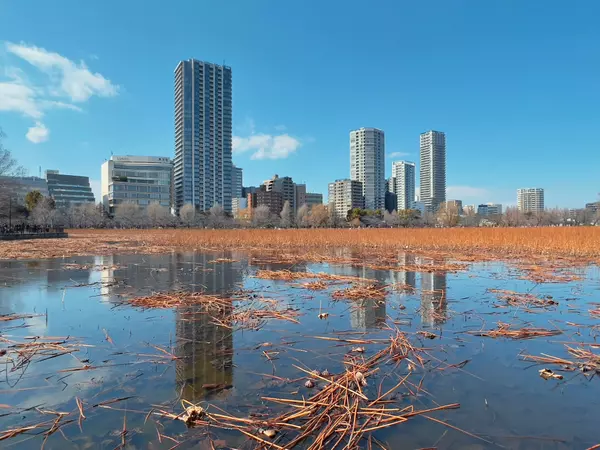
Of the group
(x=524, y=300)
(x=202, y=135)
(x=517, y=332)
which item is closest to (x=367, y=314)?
(x=517, y=332)

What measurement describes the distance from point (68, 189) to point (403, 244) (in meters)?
154

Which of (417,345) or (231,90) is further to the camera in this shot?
(231,90)

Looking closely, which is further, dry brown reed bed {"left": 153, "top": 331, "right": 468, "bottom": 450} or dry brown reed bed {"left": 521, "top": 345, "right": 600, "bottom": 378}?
dry brown reed bed {"left": 521, "top": 345, "right": 600, "bottom": 378}

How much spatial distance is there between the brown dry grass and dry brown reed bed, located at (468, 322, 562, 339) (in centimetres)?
1331

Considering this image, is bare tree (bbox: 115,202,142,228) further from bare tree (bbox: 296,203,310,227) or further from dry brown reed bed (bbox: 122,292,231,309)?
dry brown reed bed (bbox: 122,292,231,309)

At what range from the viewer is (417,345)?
452 centimetres

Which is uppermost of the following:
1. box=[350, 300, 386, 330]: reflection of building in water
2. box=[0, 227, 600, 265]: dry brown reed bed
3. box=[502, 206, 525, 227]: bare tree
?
box=[502, 206, 525, 227]: bare tree

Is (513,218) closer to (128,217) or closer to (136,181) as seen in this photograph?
(128,217)

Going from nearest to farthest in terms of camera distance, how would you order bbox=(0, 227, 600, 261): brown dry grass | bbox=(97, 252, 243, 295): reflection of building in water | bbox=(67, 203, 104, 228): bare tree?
bbox=(97, 252, 243, 295): reflection of building in water → bbox=(0, 227, 600, 261): brown dry grass → bbox=(67, 203, 104, 228): bare tree

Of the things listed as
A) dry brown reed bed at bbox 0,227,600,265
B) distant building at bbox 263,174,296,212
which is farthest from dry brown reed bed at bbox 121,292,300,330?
distant building at bbox 263,174,296,212

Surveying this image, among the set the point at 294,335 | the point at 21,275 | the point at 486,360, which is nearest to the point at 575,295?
the point at 486,360

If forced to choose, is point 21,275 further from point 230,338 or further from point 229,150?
point 229,150

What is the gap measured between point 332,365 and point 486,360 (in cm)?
181

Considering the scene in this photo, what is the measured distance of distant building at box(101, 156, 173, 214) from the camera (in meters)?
131
